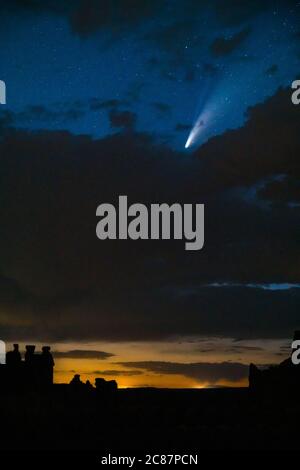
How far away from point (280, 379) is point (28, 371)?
24.0 metres

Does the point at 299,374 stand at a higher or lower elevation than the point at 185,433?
higher

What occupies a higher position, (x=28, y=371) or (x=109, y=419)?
(x=28, y=371)

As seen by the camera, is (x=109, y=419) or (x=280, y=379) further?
(x=109, y=419)

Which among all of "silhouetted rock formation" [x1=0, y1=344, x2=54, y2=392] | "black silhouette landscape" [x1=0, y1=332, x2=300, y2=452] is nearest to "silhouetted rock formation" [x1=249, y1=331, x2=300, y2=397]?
"black silhouette landscape" [x1=0, y1=332, x2=300, y2=452]

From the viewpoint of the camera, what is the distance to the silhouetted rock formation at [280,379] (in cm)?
6481

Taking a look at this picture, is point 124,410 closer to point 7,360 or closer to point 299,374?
point 7,360

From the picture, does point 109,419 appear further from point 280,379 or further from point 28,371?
point 280,379

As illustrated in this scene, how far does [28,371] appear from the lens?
71812 millimetres

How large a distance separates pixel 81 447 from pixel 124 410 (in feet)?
76.2

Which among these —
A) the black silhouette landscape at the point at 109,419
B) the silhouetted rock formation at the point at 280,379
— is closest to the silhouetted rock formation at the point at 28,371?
the black silhouette landscape at the point at 109,419

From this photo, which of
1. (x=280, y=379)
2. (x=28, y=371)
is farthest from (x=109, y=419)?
(x=280, y=379)

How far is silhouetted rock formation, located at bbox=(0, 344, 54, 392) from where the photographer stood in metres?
71.8
